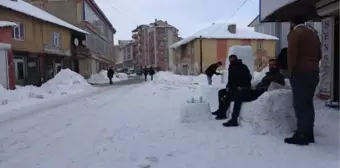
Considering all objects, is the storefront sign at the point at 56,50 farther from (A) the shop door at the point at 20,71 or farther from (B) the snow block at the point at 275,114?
(B) the snow block at the point at 275,114

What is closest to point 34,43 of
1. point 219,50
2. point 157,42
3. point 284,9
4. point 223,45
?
point 284,9

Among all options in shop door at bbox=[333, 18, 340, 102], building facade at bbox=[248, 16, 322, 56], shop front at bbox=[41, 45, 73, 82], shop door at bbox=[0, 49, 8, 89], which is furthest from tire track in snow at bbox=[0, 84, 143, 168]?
building facade at bbox=[248, 16, 322, 56]

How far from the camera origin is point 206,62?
46.8 metres

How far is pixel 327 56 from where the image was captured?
34.2 ft

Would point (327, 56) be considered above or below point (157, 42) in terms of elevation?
below

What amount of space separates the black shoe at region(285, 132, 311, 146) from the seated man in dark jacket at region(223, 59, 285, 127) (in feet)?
5.56

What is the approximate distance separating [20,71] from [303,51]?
23.1m

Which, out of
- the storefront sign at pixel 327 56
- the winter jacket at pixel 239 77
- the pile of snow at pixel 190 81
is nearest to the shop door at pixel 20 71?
the pile of snow at pixel 190 81

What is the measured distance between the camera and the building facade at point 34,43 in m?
23.7

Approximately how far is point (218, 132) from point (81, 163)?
2626 mm

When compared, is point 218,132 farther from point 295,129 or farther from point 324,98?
point 324,98

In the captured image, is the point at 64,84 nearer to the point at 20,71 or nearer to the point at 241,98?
the point at 20,71

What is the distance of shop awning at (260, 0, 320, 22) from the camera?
9.62 meters

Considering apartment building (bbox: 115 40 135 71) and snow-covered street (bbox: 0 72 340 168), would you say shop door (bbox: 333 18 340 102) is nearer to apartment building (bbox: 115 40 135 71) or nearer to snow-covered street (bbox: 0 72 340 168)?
snow-covered street (bbox: 0 72 340 168)
